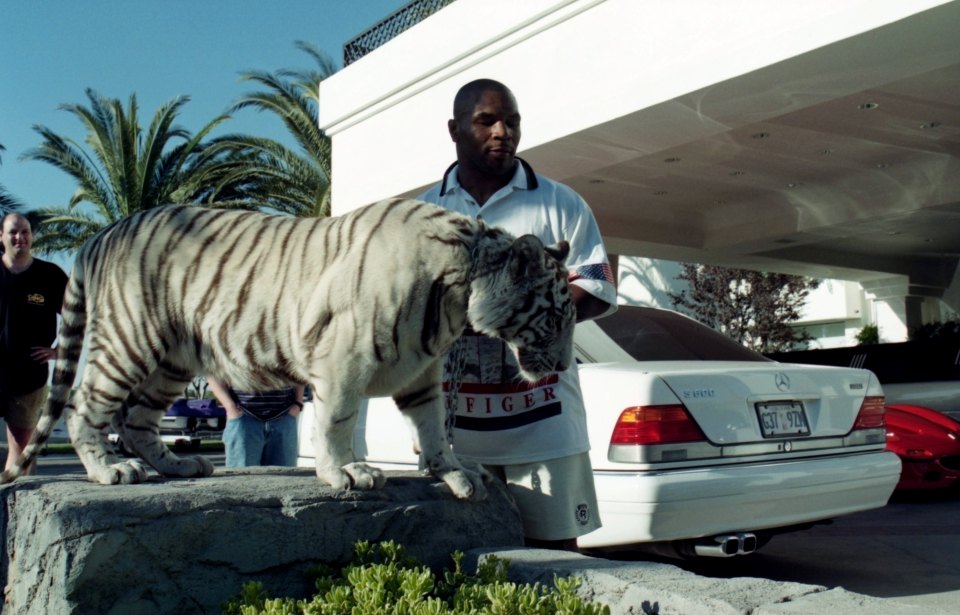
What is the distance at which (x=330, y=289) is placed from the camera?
2551 mm

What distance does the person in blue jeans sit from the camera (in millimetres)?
5262

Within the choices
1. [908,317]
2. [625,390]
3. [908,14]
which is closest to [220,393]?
[625,390]

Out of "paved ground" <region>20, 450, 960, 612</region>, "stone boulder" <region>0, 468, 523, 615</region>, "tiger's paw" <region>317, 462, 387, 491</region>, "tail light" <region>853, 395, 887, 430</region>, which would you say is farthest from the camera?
"paved ground" <region>20, 450, 960, 612</region>

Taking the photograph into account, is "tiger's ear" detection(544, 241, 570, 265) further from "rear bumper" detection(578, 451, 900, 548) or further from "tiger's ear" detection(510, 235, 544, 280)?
"rear bumper" detection(578, 451, 900, 548)

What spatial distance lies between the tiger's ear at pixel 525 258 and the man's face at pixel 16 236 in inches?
144

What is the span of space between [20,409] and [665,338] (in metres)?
3.70

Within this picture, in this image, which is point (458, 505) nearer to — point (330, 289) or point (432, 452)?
point (432, 452)

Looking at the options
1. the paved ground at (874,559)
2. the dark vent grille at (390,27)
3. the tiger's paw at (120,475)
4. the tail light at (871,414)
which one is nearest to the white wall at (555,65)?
the dark vent grille at (390,27)

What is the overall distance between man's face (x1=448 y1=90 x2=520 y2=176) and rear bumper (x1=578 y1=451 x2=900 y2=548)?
172 centimetres

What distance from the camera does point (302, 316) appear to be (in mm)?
2596

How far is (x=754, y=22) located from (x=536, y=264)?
7944 millimetres

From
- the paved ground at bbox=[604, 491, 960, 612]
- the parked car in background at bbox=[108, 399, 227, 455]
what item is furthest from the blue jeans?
the parked car in background at bbox=[108, 399, 227, 455]

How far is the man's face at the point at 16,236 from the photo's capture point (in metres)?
5.12

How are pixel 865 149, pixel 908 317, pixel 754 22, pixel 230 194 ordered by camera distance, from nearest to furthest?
1. pixel 754 22
2. pixel 865 149
3. pixel 230 194
4. pixel 908 317
